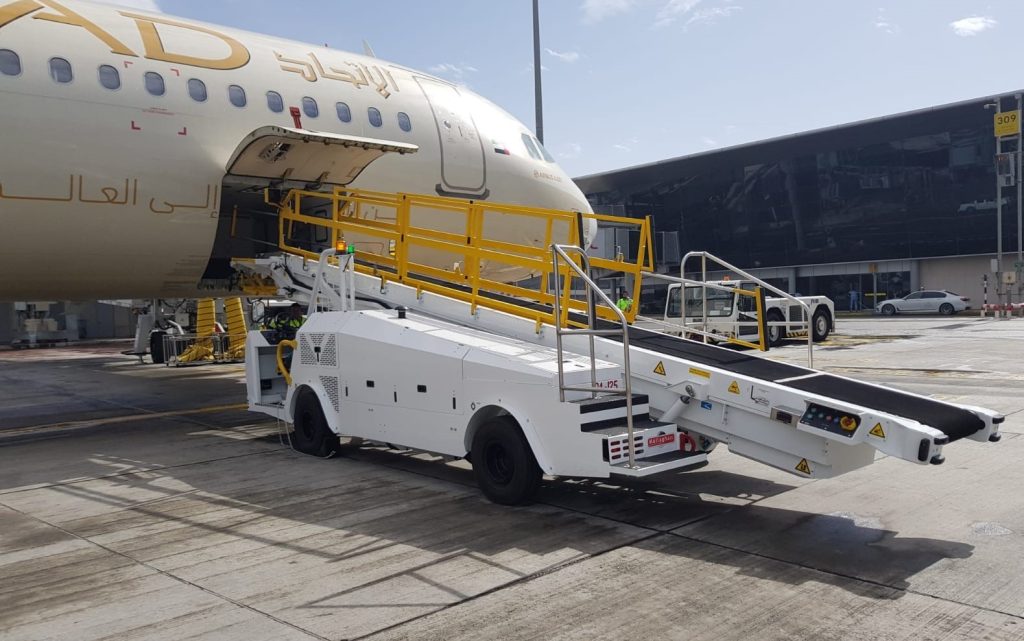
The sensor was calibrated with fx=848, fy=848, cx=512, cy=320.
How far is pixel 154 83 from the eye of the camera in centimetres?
1097

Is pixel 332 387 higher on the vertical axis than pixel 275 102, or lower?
lower

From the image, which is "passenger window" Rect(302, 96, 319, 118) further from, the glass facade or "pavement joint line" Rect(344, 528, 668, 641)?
the glass facade

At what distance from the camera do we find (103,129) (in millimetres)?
10477

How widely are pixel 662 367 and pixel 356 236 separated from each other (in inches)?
273

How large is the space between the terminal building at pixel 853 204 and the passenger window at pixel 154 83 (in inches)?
1206

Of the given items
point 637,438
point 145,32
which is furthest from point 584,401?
point 145,32

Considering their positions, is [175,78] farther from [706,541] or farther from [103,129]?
[706,541]

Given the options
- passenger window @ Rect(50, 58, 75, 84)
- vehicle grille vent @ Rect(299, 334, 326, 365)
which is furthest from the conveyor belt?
passenger window @ Rect(50, 58, 75, 84)

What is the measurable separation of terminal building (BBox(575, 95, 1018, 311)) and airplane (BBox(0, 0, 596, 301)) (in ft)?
92.4

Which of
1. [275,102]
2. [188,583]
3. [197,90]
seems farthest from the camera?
[275,102]

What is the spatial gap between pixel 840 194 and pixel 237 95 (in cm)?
Result: 4242

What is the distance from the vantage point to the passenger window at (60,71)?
10.2 metres

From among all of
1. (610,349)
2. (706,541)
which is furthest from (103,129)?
(706,541)

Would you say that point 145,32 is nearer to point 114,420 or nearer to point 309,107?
point 309,107
